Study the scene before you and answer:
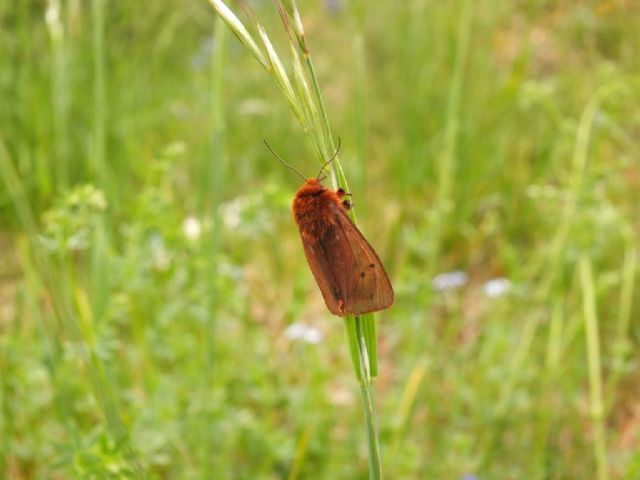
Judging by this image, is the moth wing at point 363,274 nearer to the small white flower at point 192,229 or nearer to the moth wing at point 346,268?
the moth wing at point 346,268

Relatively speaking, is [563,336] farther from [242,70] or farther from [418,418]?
[242,70]

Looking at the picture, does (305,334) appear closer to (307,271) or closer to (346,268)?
(307,271)

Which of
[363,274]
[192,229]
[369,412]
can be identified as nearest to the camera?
[369,412]

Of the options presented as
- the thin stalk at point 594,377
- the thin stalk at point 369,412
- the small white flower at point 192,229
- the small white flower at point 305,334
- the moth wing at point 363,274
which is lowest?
the thin stalk at point 369,412

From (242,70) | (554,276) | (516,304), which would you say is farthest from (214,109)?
(242,70)

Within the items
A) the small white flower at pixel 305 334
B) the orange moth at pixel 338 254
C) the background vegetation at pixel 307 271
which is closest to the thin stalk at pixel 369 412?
the orange moth at pixel 338 254

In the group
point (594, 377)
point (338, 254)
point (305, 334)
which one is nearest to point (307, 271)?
point (305, 334)
